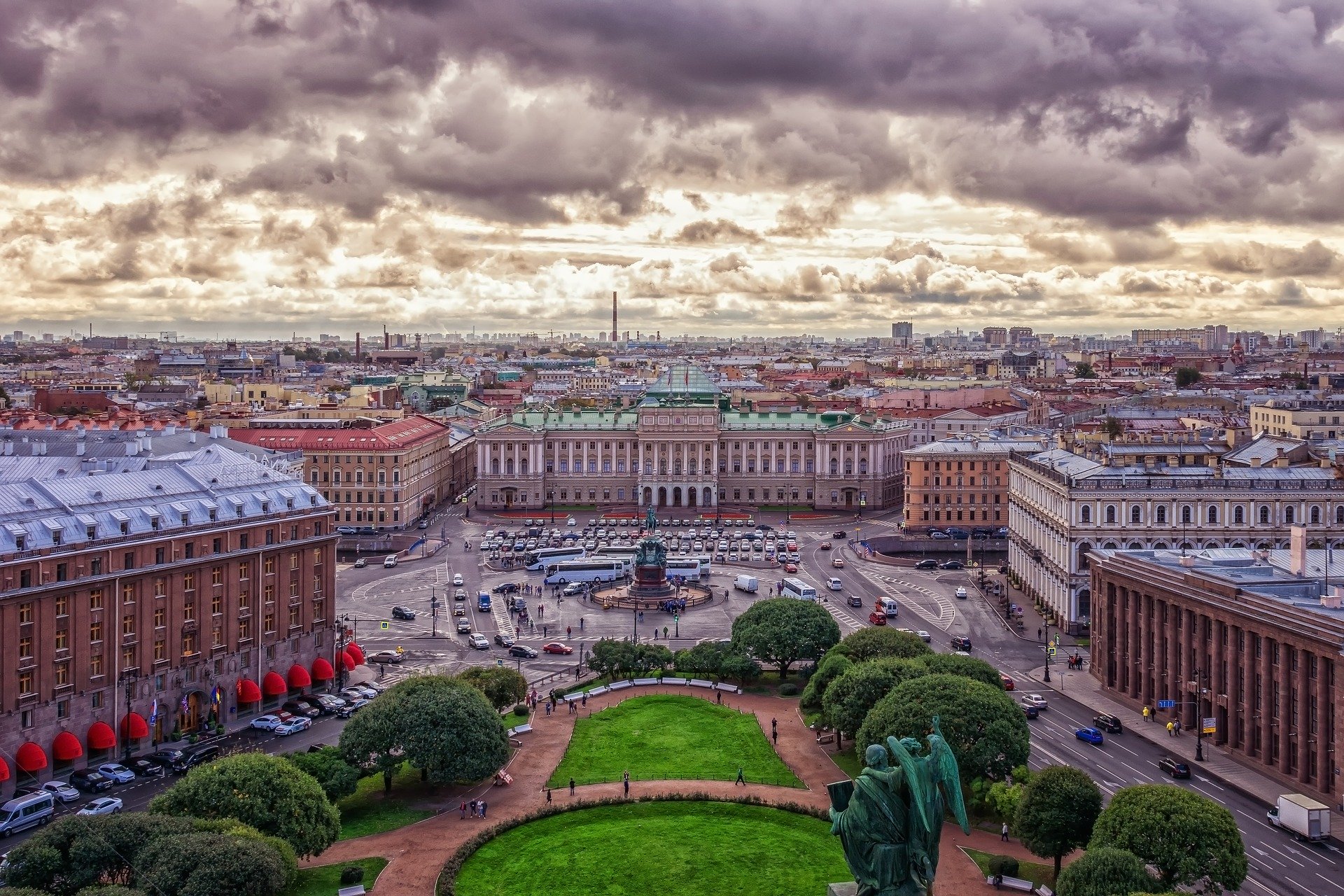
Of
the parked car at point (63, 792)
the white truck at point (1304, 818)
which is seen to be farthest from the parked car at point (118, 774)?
the white truck at point (1304, 818)

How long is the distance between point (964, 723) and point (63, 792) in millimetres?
Answer: 42391

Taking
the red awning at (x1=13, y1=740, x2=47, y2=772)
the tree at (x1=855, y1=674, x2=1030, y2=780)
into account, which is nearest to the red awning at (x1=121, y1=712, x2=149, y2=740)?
the red awning at (x1=13, y1=740, x2=47, y2=772)

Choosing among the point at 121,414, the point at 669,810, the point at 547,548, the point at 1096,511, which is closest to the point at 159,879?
the point at 669,810

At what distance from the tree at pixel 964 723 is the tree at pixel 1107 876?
446 inches

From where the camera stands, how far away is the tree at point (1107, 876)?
4359cm

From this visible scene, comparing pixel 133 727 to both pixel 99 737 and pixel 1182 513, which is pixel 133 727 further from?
pixel 1182 513

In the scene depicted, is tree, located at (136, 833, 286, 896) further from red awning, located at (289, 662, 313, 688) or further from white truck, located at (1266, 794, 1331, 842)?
white truck, located at (1266, 794, 1331, 842)

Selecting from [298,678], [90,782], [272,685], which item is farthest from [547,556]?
[90,782]

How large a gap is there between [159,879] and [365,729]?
16.5 meters

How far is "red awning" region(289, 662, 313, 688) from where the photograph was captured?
78438 mm

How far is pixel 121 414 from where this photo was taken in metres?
150

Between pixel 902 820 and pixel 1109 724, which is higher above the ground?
pixel 902 820

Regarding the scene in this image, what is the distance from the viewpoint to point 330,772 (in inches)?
2238

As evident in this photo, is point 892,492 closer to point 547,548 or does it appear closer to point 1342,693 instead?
point 547,548
